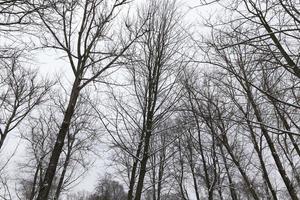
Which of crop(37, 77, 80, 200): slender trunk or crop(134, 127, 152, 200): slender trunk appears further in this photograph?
crop(134, 127, 152, 200): slender trunk

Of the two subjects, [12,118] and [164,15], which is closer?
[164,15]

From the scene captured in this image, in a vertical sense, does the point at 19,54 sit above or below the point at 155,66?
below

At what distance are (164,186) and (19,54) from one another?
14.2 meters

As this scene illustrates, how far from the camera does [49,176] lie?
498 cm

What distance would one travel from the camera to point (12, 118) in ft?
38.0

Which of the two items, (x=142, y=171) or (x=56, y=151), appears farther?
(x=142, y=171)

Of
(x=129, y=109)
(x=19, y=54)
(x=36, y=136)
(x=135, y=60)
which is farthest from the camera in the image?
(x=36, y=136)

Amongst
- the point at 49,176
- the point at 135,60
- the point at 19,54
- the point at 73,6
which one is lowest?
the point at 49,176

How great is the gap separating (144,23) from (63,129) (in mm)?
3839

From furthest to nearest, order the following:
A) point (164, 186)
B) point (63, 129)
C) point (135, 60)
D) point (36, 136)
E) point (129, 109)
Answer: point (164, 186) < point (36, 136) < point (129, 109) < point (135, 60) < point (63, 129)

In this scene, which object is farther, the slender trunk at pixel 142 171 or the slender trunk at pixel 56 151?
the slender trunk at pixel 142 171

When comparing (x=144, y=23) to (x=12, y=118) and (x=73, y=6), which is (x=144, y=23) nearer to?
(x=73, y=6)

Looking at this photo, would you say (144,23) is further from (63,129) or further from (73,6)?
(63,129)

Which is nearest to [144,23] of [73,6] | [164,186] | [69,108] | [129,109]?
[73,6]
